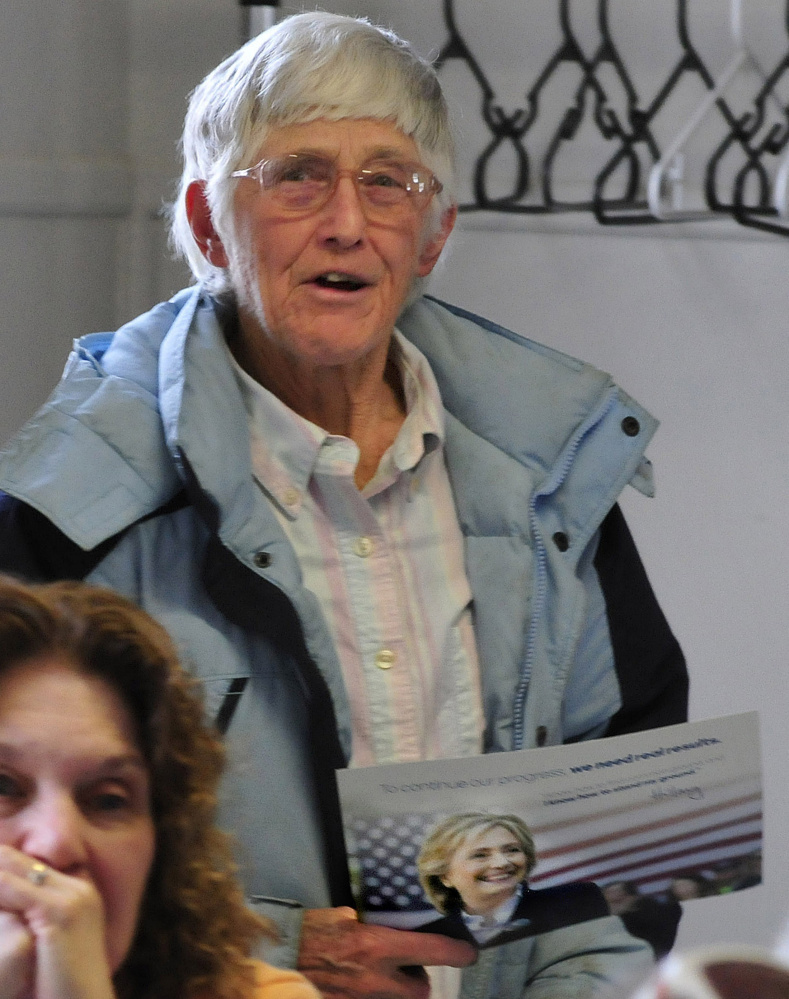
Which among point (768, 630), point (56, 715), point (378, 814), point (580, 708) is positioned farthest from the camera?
point (768, 630)

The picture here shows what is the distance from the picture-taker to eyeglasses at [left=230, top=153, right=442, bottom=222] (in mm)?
864

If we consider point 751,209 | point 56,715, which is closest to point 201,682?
point 56,715

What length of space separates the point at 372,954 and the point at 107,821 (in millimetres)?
222

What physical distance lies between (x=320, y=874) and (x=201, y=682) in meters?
0.16

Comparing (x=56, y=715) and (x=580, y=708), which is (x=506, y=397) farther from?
(x=56, y=715)

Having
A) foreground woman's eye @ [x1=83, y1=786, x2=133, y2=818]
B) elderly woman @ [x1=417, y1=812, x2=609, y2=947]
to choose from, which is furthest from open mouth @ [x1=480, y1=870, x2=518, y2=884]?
foreground woman's eye @ [x1=83, y1=786, x2=133, y2=818]

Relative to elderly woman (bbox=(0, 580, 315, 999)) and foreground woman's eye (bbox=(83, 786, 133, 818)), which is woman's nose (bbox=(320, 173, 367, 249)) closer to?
elderly woman (bbox=(0, 580, 315, 999))

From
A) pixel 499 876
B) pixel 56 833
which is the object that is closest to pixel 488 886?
pixel 499 876

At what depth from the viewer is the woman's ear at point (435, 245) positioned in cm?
101

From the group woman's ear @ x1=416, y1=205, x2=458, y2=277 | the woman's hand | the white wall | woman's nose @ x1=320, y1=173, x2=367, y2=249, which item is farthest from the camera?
the white wall

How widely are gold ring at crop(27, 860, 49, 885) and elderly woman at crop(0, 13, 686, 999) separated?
0.15 metres

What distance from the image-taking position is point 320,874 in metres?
0.76

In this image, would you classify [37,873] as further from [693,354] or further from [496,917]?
[693,354]

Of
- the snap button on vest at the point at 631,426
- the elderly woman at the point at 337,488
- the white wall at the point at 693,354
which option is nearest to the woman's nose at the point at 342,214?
the elderly woman at the point at 337,488
